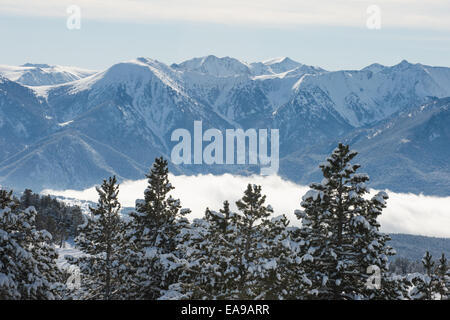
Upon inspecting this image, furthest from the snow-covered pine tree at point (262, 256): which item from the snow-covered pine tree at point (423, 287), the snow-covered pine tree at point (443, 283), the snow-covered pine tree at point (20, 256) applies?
the snow-covered pine tree at point (20, 256)

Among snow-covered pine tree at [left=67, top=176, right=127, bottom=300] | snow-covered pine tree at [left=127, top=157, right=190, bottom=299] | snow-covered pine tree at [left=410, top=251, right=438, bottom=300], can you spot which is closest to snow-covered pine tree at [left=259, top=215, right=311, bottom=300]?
snow-covered pine tree at [left=127, top=157, right=190, bottom=299]

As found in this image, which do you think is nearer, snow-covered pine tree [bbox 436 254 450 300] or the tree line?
the tree line

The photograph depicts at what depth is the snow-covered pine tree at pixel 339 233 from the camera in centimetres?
3005

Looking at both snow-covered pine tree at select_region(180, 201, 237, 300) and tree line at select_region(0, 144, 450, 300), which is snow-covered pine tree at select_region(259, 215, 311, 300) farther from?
snow-covered pine tree at select_region(180, 201, 237, 300)

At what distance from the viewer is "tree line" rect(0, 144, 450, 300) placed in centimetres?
2897

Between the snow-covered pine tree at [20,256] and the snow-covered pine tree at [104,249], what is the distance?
336cm

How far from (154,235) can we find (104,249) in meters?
3.51

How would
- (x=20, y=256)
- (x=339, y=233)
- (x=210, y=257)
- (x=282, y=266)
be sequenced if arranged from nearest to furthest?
(x=20, y=256), (x=282, y=266), (x=210, y=257), (x=339, y=233)

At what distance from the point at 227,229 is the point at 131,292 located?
7668mm

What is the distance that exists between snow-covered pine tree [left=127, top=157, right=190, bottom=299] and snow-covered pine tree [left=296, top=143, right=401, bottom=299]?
699 cm

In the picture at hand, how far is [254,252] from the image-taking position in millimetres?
29969

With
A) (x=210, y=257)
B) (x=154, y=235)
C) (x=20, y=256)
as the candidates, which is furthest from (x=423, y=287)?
(x=20, y=256)

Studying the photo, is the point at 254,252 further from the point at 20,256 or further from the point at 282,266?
the point at 20,256
